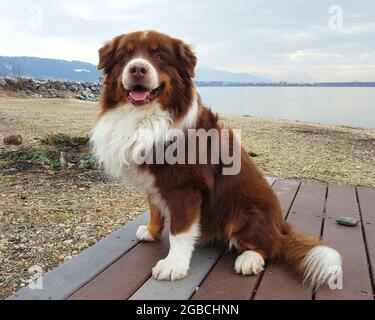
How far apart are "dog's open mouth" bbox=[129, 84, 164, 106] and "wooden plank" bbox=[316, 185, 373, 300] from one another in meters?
1.57

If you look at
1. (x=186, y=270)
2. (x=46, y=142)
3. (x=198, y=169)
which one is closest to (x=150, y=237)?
(x=186, y=270)

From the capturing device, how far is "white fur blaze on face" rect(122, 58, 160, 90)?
258 cm

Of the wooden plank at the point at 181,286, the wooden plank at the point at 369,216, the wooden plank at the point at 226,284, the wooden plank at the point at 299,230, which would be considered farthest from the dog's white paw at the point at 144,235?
the wooden plank at the point at 369,216

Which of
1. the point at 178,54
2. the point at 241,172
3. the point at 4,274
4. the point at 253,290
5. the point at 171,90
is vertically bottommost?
the point at 4,274

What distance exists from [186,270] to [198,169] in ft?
2.08

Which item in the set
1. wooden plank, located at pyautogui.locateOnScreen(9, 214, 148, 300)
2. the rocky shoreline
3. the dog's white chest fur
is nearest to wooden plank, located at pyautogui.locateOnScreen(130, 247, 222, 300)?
wooden plank, located at pyautogui.locateOnScreen(9, 214, 148, 300)

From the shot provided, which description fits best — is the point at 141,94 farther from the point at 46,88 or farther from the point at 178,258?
the point at 46,88

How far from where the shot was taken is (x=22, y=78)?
2642 cm

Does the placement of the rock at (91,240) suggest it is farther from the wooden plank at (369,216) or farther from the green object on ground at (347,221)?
the wooden plank at (369,216)

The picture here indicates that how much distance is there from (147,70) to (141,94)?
0.17m

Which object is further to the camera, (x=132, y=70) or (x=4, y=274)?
(x=4, y=274)

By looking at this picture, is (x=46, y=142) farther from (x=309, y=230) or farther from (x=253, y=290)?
(x=253, y=290)

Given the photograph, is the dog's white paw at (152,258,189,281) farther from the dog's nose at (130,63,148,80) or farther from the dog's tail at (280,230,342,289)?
the dog's nose at (130,63,148,80)

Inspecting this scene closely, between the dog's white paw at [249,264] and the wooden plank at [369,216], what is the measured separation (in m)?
0.68
